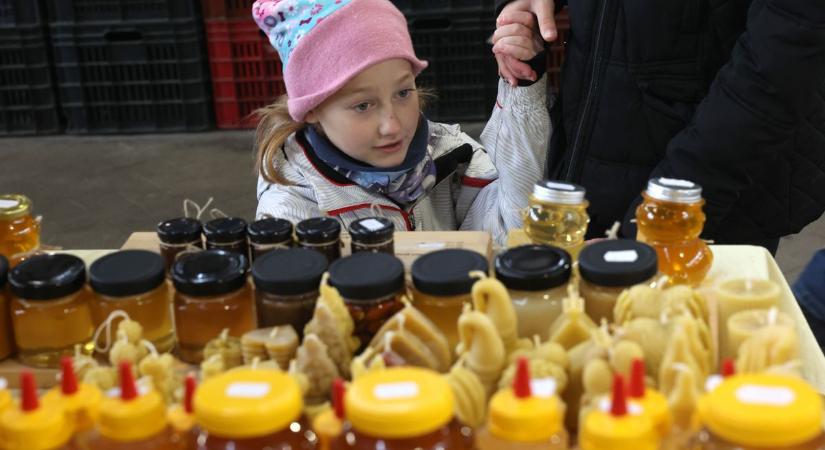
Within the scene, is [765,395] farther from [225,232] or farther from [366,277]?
[225,232]

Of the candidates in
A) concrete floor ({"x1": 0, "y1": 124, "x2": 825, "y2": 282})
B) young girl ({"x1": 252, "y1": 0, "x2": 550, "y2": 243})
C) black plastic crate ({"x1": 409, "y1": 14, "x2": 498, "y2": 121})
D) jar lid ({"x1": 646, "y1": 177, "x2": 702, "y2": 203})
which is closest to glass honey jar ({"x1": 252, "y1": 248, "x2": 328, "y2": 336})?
jar lid ({"x1": 646, "y1": 177, "x2": 702, "y2": 203})

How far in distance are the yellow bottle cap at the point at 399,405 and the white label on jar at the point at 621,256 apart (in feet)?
1.10

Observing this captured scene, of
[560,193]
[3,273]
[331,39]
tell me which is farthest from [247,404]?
[331,39]

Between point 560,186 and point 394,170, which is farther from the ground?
point 560,186

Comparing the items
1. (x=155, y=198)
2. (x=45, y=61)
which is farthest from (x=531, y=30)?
(x=45, y=61)

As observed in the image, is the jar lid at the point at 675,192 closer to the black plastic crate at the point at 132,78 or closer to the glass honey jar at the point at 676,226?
the glass honey jar at the point at 676,226

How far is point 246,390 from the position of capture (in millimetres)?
704

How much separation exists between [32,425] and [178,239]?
0.46 metres

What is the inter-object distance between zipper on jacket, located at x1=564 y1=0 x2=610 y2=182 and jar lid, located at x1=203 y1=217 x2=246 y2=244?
2.28 ft

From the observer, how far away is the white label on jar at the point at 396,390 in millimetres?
675

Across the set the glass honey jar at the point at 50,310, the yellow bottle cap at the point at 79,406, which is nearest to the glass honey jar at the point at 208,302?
the glass honey jar at the point at 50,310

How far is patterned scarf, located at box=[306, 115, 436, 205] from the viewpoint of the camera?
1.67 meters

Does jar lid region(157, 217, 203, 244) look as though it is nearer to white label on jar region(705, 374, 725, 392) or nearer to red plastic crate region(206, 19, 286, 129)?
white label on jar region(705, 374, 725, 392)

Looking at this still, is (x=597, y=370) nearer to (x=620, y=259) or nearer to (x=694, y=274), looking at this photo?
(x=620, y=259)
